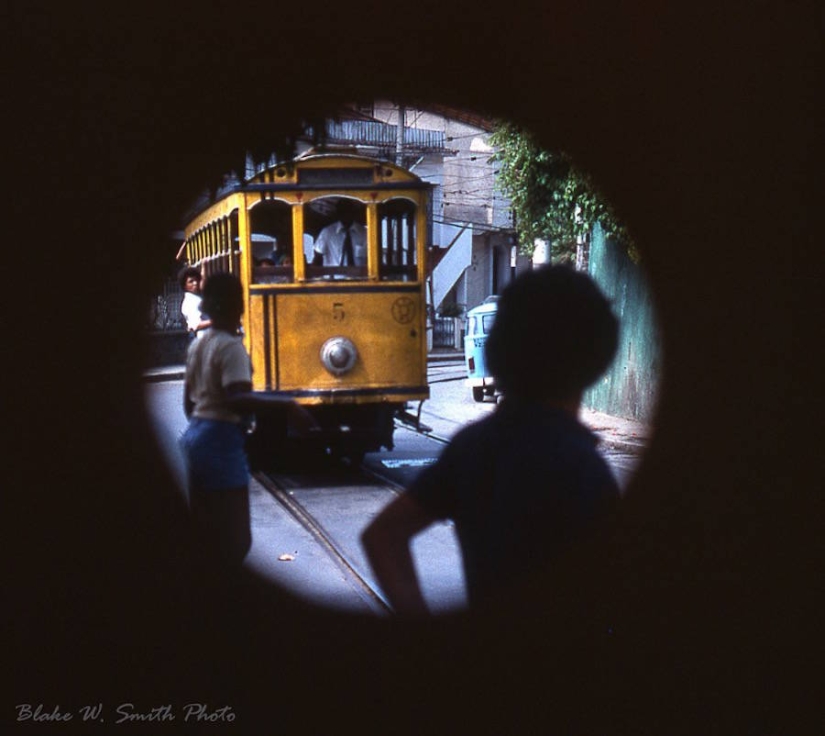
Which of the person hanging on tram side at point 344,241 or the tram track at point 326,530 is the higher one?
the person hanging on tram side at point 344,241

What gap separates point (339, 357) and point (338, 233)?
1089 millimetres

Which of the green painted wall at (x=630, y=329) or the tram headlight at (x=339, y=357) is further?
the green painted wall at (x=630, y=329)

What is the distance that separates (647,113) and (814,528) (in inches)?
55.0

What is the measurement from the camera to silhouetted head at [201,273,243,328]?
10.5 feet

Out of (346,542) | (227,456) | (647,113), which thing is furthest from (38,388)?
(346,542)

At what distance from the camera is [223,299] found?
3.24 meters

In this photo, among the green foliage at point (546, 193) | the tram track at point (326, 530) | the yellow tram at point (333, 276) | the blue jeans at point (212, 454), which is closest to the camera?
the blue jeans at point (212, 454)

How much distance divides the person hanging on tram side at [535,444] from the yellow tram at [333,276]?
600 centimetres

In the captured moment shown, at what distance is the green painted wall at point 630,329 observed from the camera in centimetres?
1067

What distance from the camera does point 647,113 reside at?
308 centimetres

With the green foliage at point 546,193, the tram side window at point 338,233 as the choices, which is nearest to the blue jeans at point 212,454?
the tram side window at point 338,233

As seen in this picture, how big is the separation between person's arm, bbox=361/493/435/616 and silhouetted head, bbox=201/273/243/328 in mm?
1555

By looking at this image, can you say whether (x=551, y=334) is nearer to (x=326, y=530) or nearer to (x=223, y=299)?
(x=223, y=299)

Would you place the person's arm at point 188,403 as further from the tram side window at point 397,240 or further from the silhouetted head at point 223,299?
the tram side window at point 397,240
